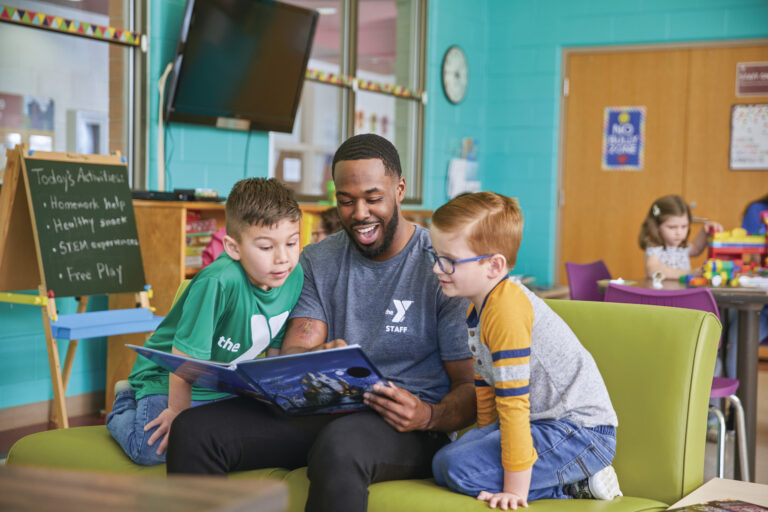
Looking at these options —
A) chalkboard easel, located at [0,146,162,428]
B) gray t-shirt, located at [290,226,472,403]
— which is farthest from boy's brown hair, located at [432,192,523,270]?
chalkboard easel, located at [0,146,162,428]

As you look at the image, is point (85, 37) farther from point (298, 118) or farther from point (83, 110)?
point (298, 118)

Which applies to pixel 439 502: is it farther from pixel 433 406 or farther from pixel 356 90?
pixel 356 90

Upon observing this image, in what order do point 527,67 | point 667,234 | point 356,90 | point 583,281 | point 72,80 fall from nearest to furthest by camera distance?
point 72,80 → point 583,281 → point 667,234 → point 356,90 → point 527,67

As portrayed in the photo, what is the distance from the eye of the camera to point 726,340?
12.0 feet

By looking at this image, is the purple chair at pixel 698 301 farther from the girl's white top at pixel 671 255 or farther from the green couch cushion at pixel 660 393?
the girl's white top at pixel 671 255

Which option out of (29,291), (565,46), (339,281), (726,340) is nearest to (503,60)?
(565,46)

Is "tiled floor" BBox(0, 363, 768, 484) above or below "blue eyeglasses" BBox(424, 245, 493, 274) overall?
below

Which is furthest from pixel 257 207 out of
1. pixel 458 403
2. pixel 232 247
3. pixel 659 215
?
pixel 659 215

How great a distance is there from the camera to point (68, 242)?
3.42m

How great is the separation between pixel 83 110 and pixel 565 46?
4030mm

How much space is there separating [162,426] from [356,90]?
4.10 m

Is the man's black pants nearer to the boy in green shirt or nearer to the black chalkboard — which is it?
the boy in green shirt

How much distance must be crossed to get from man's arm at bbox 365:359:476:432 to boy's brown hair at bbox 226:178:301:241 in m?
0.46

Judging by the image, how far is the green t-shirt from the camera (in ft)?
6.04
